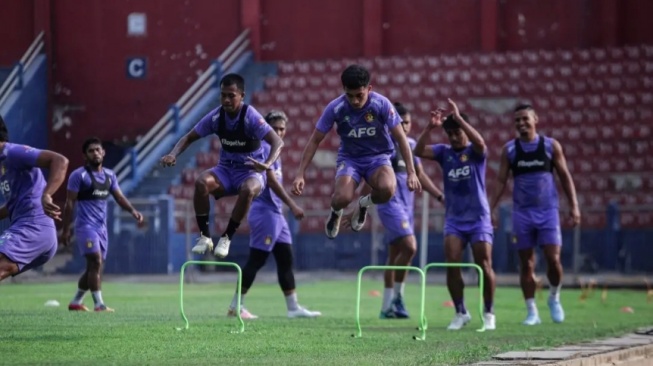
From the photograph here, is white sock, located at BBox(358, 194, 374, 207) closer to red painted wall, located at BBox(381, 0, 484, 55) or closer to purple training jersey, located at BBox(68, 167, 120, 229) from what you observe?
purple training jersey, located at BBox(68, 167, 120, 229)

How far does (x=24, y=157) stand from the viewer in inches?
458

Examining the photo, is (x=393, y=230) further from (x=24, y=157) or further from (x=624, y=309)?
(x=24, y=157)

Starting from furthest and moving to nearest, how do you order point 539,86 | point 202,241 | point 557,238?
point 539,86
point 557,238
point 202,241

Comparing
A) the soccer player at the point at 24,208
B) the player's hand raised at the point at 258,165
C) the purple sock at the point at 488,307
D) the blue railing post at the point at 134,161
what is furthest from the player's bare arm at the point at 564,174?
the blue railing post at the point at 134,161

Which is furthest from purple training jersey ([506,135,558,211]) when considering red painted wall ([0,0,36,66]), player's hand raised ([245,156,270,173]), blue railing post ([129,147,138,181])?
red painted wall ([0,0,36,66])

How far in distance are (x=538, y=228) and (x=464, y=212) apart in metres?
1.53

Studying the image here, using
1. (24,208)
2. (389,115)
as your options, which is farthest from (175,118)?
(24,208)

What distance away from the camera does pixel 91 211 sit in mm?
17266

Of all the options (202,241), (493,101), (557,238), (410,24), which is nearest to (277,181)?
(202,241)

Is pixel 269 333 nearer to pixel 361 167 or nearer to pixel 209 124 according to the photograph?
pixel 361 167

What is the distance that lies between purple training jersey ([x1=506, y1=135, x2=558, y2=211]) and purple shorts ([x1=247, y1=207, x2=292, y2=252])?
285 centimetres

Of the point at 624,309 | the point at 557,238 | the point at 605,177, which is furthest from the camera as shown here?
the point at 605,177

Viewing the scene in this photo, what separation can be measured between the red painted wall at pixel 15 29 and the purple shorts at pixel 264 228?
23880mm

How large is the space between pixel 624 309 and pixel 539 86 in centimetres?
1589
